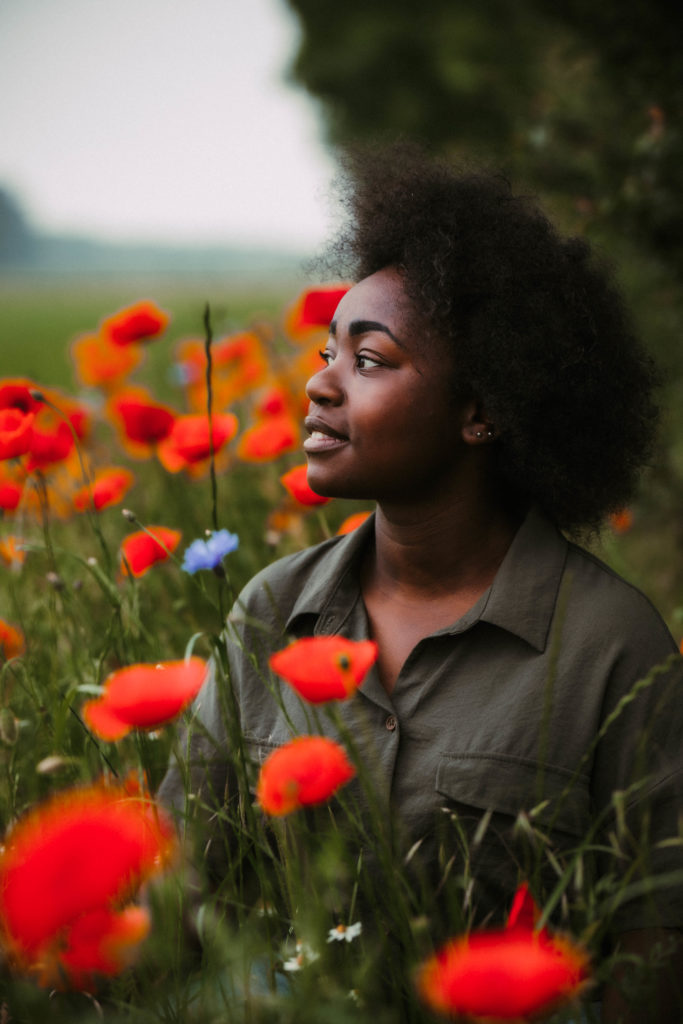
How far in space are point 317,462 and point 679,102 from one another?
224 centimetres

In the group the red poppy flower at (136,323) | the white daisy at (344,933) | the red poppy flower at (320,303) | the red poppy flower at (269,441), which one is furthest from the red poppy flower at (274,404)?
the white daisy at (344,933)

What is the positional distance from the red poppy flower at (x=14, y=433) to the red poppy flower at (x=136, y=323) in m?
1.06

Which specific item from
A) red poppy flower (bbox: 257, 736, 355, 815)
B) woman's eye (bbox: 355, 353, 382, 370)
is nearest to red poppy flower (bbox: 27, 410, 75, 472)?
woman's eye (bbox: 355, 353, 382, 370)

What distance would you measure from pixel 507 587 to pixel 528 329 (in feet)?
1.21

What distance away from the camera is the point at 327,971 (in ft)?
3.09

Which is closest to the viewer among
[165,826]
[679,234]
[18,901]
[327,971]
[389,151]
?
[18,901]

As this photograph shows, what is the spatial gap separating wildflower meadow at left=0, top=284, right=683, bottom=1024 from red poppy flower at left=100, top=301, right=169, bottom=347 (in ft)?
1.35

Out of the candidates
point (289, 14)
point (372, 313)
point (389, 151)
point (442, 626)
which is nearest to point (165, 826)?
point (442, 626)

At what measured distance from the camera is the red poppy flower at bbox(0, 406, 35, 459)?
1395mm

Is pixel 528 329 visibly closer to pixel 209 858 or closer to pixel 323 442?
pixel 323 442

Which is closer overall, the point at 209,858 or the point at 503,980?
the point at 503,980

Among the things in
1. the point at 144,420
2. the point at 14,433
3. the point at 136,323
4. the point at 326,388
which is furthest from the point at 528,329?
the point at 136,323

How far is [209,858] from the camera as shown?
4.76 feet

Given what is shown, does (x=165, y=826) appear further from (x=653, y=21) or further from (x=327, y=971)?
(x=653, y=21)
